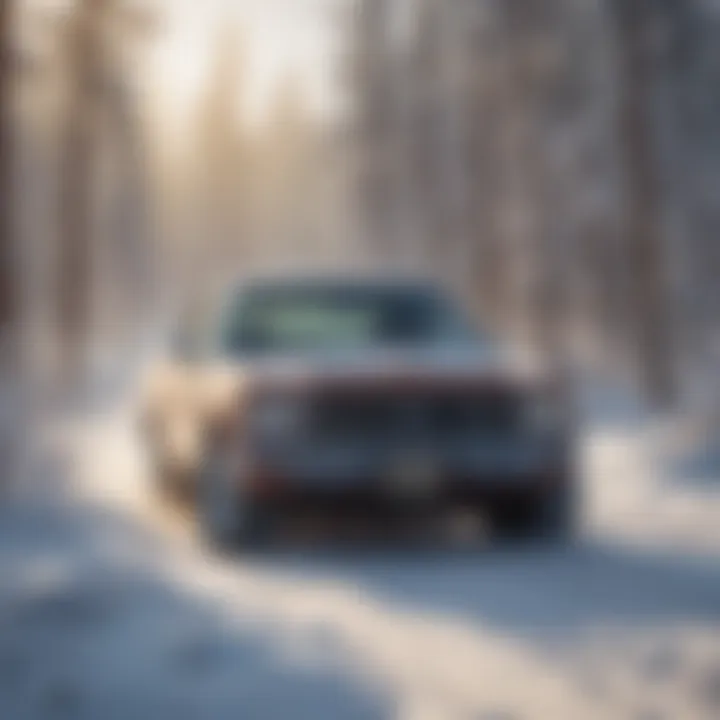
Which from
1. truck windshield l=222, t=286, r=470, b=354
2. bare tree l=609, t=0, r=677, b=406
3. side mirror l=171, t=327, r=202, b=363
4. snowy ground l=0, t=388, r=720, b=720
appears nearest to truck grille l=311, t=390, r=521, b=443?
snowy ground l=0, t=388, r=720, b=720

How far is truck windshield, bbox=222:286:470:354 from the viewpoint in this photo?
→ 1070 centimetres

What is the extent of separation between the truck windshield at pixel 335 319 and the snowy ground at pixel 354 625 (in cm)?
142

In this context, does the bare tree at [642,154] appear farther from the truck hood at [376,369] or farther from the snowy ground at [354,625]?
the truck hood at [376,369]

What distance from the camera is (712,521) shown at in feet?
36.2

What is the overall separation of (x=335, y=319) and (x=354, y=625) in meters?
4.42

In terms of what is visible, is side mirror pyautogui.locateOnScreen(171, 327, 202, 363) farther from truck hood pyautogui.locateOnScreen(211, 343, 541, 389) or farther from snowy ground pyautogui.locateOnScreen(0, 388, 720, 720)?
snowy ground pyautogui.locateOnScreen(0, 388, 720, 720)

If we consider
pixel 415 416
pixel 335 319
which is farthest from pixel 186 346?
pixel 415 416

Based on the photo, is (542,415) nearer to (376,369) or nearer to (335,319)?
(376,369)

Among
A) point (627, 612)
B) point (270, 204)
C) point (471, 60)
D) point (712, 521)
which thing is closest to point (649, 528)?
point (712, 521)

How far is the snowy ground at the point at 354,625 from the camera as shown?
5.67m

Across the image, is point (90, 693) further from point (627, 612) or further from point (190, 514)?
point (190, 514)

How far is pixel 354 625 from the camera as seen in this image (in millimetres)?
7309

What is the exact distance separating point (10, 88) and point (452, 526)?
9975 millimetres

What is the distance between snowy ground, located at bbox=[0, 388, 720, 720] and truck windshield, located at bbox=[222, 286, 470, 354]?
1417 millimetres
